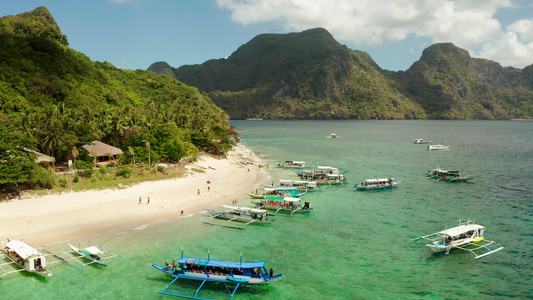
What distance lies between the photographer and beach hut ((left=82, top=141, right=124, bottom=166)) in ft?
183

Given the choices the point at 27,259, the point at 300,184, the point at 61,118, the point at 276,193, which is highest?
the point at 61,118

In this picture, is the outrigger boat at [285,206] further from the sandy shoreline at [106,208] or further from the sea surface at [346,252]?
the sandy shoreline at [106,208]

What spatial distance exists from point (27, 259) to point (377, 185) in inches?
1989

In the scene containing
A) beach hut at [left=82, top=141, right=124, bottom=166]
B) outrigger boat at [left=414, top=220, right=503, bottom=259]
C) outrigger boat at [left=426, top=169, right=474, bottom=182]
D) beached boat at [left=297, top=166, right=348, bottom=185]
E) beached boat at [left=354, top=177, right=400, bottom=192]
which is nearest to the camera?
outrigger boat at [left=414, top=220, right=503, bottom=259]

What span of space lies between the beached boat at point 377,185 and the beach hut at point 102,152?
144 ft

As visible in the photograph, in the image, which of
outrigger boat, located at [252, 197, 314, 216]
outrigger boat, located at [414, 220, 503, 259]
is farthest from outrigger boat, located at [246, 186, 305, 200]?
outrigger boat, located at [414, 220, 503, 259]

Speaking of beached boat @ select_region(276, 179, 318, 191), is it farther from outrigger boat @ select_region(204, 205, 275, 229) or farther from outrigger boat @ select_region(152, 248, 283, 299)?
outrigger boat @ select_region(152, 248, 283, 299)

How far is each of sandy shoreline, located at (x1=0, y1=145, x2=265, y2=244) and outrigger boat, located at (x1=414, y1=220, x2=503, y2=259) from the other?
2755 cm

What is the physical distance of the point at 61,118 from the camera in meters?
54.9

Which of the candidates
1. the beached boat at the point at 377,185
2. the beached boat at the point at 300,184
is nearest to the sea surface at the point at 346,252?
the beached boat at the point at 377,185

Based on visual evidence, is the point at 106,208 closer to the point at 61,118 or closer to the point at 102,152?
the point at 102,152

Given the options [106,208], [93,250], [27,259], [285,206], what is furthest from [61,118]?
[285,206]

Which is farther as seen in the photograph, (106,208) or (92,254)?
(106,208)

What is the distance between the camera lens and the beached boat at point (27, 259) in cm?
2561
